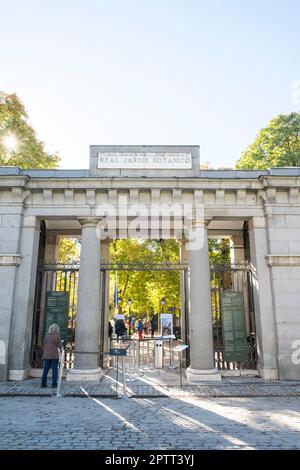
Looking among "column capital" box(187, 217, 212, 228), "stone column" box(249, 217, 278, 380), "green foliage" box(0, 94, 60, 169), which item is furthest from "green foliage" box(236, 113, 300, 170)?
"green foliage" box(0, 94, 60, 169)

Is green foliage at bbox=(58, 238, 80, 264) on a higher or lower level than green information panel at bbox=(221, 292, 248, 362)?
higher

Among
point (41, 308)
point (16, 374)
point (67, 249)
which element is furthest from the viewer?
point (67, 249)

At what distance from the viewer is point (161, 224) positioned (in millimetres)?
11805

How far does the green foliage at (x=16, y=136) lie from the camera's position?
785 inches

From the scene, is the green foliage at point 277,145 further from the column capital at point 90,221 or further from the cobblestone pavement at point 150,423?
the cobblestone pavement at point 150,423

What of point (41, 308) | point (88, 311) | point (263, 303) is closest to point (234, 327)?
point (263, 303)

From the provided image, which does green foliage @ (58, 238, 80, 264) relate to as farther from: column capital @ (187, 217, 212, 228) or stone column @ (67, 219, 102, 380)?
column capital @ (187, 217, 212, 228)

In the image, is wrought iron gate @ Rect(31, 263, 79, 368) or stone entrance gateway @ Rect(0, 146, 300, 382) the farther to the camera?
wrought iron gate @ Rect(31, 263, 79, 368)

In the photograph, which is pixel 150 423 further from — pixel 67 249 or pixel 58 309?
pixel 67 249

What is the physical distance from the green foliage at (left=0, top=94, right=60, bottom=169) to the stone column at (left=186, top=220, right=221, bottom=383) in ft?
43.5

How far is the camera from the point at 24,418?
21.5 feet

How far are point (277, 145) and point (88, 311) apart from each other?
1896 centimetres

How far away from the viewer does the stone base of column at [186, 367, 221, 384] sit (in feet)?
32.6

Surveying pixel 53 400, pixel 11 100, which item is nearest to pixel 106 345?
pixel 53 400
